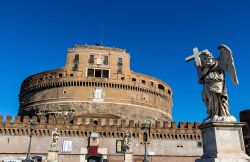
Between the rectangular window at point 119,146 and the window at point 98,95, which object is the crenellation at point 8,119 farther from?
the window at point 98,95

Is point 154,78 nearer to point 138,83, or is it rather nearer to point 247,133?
point 138,83

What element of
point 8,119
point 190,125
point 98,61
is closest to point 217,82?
point 190,125

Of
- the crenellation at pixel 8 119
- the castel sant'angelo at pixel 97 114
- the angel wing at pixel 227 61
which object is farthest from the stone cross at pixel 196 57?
the crenellation at pixel 8 119

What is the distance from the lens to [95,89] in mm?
47969

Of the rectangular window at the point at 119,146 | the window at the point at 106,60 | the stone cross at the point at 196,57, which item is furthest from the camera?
the window at the point at 106,60

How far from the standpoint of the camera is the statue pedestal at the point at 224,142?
17.0 feet

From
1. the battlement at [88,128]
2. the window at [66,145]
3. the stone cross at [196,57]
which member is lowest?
the window at [66,145]

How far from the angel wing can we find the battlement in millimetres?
31002

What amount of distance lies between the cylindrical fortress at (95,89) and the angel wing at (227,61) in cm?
3961

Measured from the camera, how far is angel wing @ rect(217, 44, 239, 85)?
556 cm

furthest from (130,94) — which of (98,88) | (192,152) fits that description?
(192,152)

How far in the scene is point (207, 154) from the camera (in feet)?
17.9

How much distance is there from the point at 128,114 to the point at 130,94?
3.74m

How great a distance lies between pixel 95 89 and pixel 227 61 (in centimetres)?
4295
